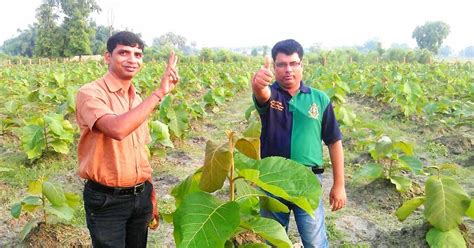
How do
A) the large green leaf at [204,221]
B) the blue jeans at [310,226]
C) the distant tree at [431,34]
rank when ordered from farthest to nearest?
the distant tree at [431,34] → the blue jeans at [310,226] → the large green leaf at [204,221]

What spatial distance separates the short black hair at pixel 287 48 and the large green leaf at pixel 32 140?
3.95 m

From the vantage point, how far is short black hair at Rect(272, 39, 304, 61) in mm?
2455

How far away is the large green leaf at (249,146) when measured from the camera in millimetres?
1652

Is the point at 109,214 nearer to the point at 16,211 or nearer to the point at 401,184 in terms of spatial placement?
the point at 16,211

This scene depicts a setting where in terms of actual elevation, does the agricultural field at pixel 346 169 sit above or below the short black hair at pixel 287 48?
below

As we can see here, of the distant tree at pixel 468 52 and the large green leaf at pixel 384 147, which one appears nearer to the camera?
the large green leaf at pixel 384 147

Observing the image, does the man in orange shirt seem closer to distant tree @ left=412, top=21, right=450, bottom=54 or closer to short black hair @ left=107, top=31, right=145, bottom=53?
short black hair @ left=107, top=31, right=145, bottom=53

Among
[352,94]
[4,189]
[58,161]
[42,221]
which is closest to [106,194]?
[42,221]

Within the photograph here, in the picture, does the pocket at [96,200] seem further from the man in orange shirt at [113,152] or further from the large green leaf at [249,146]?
the large green leaf at [249,146]

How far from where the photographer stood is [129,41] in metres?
2.35

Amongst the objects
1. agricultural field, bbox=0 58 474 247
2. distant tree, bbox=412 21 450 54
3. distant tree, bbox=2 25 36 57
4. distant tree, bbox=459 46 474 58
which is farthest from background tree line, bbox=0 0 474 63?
distant tree, bbox=459 46 474 58

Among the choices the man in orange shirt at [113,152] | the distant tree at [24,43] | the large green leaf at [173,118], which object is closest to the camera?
the man in orange shirt at [113,152]

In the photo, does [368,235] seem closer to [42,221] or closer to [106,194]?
[106,194]

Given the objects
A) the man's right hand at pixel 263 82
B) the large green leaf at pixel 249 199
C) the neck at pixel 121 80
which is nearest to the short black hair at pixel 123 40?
the neck at pixel 121 80
